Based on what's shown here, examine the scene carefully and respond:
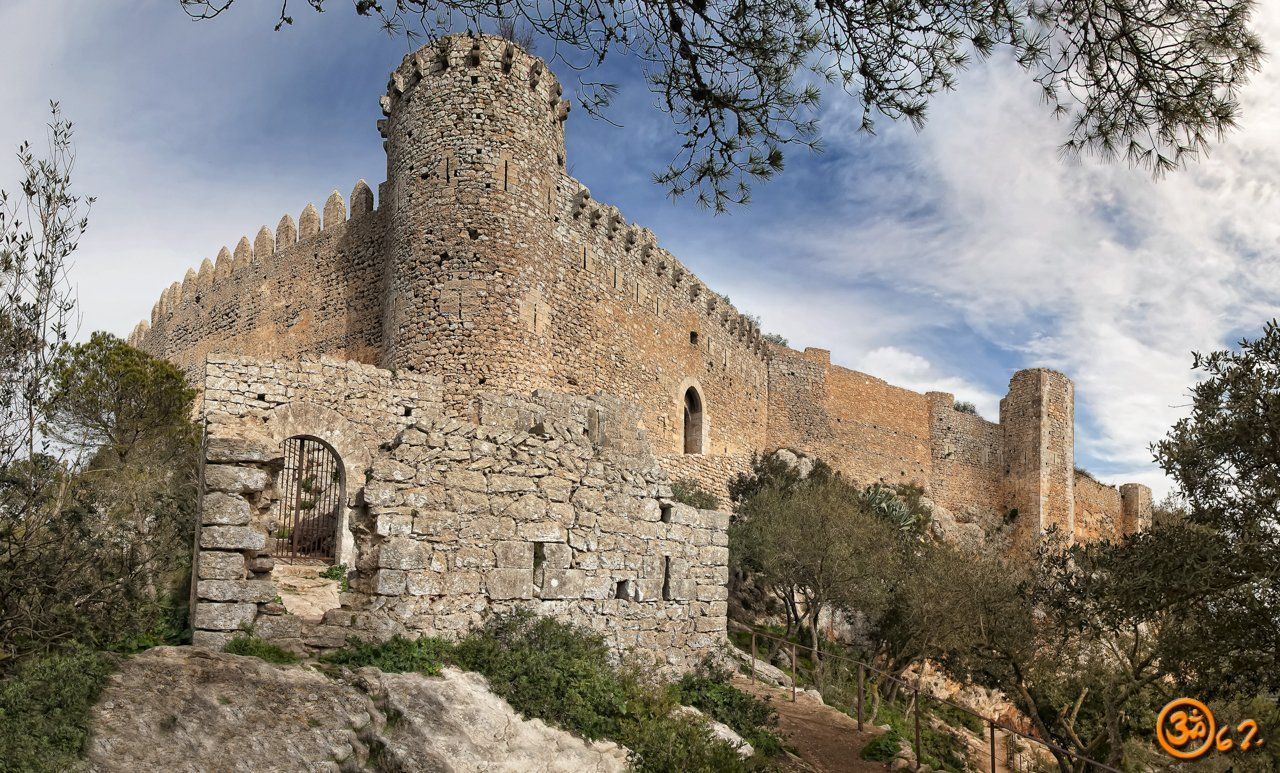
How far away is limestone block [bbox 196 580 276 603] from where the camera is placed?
316 inches

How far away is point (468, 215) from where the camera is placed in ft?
61.4

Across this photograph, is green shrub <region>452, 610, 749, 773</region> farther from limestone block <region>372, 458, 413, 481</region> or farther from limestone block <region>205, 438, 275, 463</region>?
limestone block <region>205, 438, 275, 463</region>

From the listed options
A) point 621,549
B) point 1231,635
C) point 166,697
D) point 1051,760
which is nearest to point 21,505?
point 166,697

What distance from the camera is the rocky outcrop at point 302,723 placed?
655 centimetres

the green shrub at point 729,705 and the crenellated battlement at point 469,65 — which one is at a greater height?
the crenellated battlement at point 469,65

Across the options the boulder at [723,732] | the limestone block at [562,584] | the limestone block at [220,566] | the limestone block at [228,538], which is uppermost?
the limestone block at [228,538]

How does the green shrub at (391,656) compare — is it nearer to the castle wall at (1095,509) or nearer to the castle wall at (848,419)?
the castle wall at (848,419)

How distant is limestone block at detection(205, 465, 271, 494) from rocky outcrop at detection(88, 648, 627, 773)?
4.71ft

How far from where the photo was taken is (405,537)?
8.88 metres

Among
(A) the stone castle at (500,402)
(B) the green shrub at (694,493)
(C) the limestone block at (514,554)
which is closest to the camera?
(A) the stone castle at (500,402)

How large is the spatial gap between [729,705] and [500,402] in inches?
331

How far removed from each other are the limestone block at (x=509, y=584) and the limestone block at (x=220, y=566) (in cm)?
222

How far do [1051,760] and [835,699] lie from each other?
6.98 metres

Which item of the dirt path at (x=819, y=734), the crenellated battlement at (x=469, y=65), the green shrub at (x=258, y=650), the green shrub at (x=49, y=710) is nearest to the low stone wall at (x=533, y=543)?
the green shrub at (x=258, y=650)
